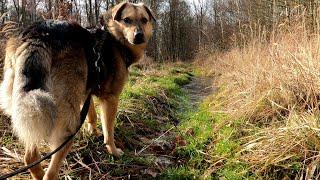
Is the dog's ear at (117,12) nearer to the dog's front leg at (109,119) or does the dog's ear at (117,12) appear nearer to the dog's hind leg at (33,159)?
the dog's front leg at (109,119)

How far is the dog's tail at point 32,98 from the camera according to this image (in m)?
2.19

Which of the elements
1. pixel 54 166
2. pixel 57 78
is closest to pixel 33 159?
pixel 54 166

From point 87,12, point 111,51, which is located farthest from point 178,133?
point 87,12

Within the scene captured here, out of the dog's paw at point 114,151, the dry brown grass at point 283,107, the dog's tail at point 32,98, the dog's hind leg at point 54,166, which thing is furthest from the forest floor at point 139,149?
the dog's tail at point 32,98

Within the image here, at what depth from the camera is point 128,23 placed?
13.3 feet

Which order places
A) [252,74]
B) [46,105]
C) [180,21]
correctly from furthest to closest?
[180,21], [252,74], [46,105]

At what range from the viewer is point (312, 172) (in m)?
2.82

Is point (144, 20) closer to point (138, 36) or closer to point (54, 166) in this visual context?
point (138, 36)

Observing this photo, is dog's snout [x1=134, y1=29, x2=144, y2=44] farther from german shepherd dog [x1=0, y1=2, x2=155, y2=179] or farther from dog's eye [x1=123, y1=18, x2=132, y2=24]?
dog's eye [x1=123, y1=18, x2=132, y2=24]

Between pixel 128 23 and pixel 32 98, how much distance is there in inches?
81.1

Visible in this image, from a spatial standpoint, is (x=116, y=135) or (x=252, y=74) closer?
(x=116, y=135)

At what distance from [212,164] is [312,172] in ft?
3.18

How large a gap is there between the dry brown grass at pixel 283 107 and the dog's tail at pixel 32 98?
190 centimetres

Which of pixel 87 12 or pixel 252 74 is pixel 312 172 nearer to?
pixel 252 74
